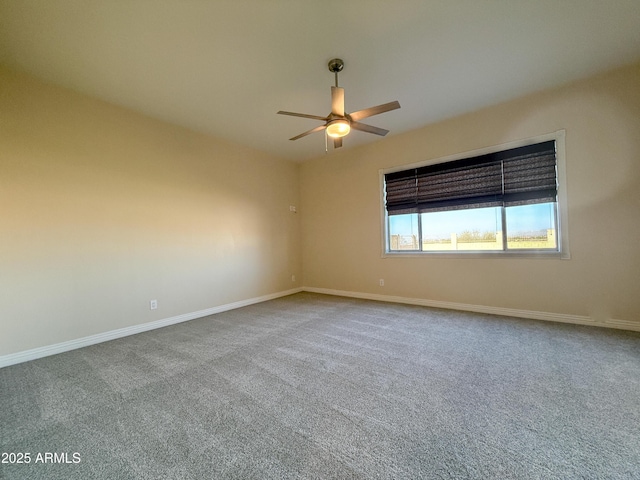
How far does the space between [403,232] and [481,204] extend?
1241 mm

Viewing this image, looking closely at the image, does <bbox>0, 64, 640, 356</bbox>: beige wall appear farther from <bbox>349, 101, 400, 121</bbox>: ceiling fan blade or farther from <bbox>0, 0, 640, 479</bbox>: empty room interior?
<bbox>349, 101, 400, 121</bbox>: ceiling fan blade

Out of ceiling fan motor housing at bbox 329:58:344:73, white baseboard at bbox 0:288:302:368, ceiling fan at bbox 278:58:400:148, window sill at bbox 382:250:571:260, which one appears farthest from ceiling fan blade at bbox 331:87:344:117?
white baseboard at bbox 0:288:302:368

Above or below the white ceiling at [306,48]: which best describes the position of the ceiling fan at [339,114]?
below

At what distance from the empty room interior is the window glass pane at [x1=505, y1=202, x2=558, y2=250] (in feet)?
0.11

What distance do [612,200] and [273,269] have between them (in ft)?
16.1

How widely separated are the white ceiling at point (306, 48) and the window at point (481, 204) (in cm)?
84

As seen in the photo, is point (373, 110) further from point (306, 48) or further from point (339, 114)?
point (306, 48)

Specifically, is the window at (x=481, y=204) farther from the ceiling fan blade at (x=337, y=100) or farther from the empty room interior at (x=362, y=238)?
A: the ceiling fan blade at (x=337, y=100)

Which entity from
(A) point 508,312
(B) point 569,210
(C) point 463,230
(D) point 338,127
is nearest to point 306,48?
(D) point 338,127

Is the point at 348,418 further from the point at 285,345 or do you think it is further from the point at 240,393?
the point at 285,345

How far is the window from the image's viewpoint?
3262mm

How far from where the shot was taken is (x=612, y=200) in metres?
2.83

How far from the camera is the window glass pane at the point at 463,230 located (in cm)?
365

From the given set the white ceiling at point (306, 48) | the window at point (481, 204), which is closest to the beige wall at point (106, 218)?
the white ceiling at point (306, 48)
